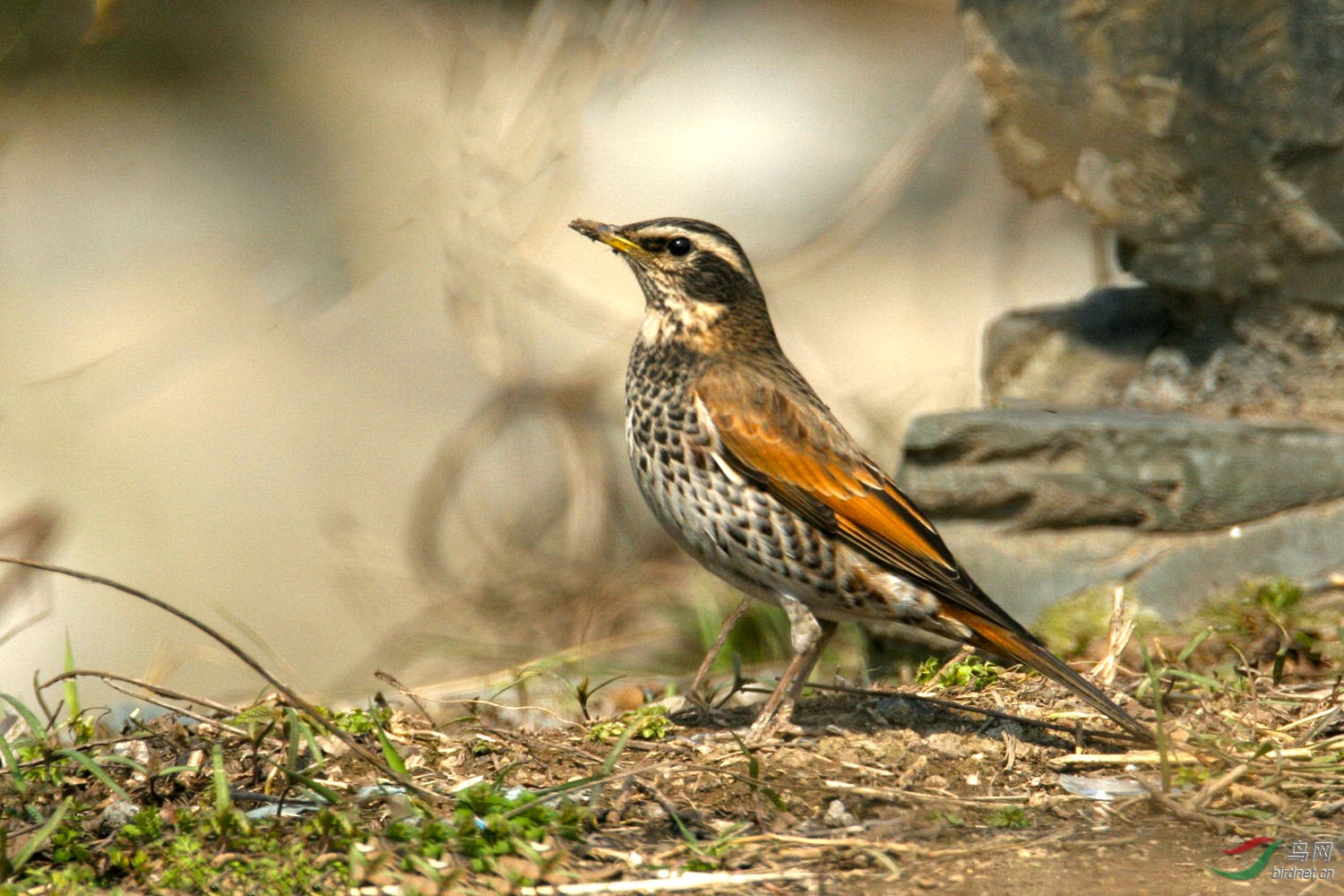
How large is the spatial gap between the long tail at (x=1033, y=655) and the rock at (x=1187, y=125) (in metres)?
2.04

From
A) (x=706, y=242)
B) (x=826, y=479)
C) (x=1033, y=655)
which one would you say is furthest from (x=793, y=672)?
(x=706, y=242)

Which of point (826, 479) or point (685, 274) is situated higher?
point (685, 274)

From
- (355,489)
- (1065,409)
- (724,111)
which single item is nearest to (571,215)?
(724,111)

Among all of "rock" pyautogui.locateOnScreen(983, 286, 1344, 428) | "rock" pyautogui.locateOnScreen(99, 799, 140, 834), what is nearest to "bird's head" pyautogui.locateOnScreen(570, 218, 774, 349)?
"rock" pyautogui.locateOnScreen(983, 286, 1344, 428)

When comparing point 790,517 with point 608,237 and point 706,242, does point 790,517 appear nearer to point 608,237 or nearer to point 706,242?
point 706,242

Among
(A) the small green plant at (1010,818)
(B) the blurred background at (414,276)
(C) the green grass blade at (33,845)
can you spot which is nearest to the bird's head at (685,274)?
(A) the small green plant at (1010,818)

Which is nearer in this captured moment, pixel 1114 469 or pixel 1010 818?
pixel 1010 818

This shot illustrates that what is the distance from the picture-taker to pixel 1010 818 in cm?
373

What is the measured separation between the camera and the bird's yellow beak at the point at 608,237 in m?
4.77

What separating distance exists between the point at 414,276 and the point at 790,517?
20.6 feet

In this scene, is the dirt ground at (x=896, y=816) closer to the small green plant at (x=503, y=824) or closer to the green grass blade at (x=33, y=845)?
the small green plant at (x=503, y=824)

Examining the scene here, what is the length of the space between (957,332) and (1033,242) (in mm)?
797

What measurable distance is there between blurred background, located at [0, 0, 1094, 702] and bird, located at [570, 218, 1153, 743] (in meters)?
4.18

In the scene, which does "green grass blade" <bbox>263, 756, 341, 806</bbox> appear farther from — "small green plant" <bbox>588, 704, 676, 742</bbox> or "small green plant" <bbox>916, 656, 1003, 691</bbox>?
"small green plant" <bbox>916, 656, 1003, 691</bbox>
